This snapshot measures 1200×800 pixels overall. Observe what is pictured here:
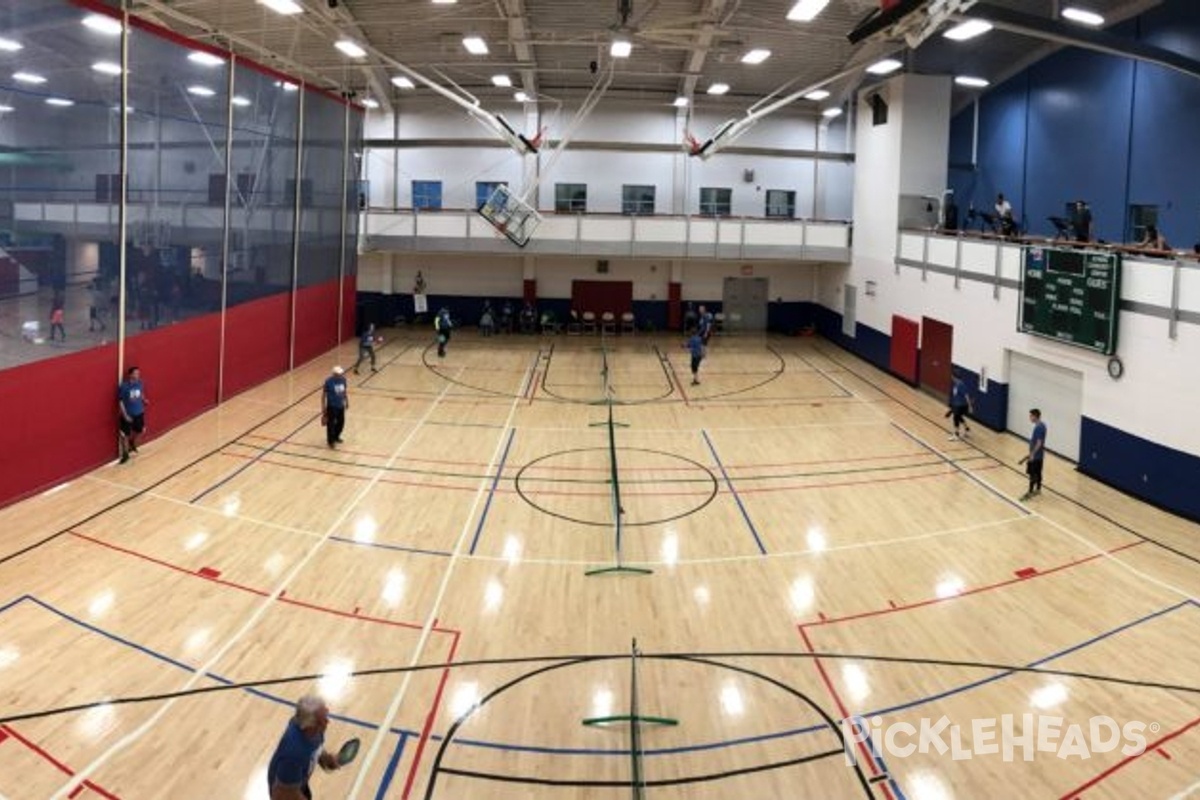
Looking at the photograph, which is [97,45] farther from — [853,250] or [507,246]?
[853,250]

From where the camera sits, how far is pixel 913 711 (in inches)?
351

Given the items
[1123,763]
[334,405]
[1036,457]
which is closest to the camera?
[1123,763]

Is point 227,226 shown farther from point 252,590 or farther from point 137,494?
point 252,590

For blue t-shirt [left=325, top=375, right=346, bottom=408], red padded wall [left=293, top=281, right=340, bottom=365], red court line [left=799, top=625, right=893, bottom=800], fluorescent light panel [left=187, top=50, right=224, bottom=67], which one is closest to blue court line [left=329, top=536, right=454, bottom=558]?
red court line [left=799, top=625, right=893, bottom=800]

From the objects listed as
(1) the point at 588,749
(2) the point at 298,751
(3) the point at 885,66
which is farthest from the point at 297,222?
(2) the point at 298,751

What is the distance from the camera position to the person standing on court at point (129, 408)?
1689 centimetres

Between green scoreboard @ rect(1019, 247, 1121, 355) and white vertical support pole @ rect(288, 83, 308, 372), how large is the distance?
19.2m

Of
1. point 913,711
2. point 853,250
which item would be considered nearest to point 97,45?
point 913,711

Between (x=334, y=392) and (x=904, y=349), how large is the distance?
17.0 meters

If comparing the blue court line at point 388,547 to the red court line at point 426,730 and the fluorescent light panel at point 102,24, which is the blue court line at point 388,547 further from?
the fluorescent light panel at point 102,24

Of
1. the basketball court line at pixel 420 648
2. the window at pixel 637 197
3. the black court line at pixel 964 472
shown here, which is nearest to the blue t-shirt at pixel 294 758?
the basketball court line at pixel 420 648

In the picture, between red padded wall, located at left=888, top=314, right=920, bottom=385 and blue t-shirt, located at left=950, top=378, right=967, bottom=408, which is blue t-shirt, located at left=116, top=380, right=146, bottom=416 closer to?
blue t-shirt, located at left=950, top=378, right=967, bottom=408

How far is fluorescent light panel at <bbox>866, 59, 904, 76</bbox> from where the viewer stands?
26422 mm

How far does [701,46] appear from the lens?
86.6ft
